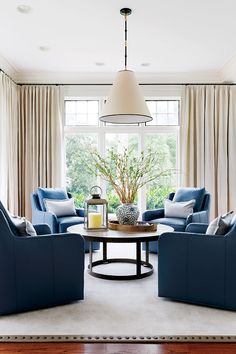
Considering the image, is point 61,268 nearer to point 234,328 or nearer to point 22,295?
point 22,295

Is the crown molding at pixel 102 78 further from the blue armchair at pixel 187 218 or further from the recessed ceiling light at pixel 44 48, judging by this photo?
the blue armchair at pixel 187 218

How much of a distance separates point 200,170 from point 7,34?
3.77 m

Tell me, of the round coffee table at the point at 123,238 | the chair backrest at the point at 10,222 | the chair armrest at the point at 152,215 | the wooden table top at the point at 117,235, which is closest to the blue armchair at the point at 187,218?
the chair armrest at the point at 152,215

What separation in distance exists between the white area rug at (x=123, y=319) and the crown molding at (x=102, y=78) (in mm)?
4297

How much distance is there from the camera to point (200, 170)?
6.65 metres

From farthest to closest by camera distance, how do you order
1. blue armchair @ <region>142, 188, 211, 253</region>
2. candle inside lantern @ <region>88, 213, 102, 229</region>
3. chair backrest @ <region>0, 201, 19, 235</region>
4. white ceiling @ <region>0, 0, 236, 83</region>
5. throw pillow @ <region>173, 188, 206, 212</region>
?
throw pillow @ <region>173, 188, 206, 212</region>
blue armchair @ <region>142, 188, 211, 253</region>
white ceiling @ <region>0, 0, 236, 83</region>
candle inside lantern @ <region>88, 213, 102, 229</region>
chair backrest @ <region>0, 201, 19, 235</region>

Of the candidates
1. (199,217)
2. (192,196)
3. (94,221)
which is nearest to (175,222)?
(199,217)

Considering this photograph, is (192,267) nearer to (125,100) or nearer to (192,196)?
(125,100)

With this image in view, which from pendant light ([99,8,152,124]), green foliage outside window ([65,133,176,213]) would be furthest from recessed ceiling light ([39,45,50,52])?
green foliage outside window ([65,133,176,213])

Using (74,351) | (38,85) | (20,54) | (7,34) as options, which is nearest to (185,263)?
(74,351)

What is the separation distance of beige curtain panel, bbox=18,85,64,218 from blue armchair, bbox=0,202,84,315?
3685mm

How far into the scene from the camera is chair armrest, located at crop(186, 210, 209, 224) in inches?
187

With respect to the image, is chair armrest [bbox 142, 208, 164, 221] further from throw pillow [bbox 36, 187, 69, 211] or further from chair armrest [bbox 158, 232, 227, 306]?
chair armrest [bbox 158, 232, 227, 306]

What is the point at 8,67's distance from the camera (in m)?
6.12
